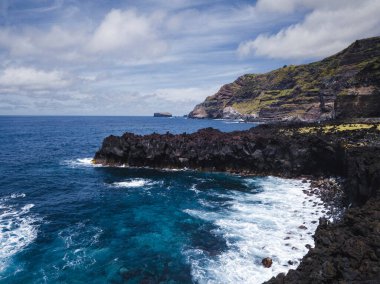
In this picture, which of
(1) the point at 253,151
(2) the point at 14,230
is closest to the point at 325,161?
(1) the point at 253,151

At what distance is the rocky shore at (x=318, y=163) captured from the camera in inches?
800

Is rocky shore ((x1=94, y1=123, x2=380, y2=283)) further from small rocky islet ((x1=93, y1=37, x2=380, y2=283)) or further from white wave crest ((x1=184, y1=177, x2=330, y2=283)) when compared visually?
white wave crest ((x1=184, y1=177, x2=330, y2=283))

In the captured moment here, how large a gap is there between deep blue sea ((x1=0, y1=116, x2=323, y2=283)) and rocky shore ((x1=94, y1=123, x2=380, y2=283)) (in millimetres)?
5521

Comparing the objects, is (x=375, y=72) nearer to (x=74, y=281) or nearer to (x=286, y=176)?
(x=286, y=176)

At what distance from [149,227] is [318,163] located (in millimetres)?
41611

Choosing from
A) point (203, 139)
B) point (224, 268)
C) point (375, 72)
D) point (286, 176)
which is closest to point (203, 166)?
point (203, 139)

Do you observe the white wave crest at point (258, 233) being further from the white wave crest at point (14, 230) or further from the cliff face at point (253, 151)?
the white wave crest at point (14, 230)

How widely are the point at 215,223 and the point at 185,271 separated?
40.9 ft

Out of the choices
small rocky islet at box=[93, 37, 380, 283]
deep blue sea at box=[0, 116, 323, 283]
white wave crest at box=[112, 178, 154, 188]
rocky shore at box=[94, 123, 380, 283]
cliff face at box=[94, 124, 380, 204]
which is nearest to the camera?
rocky shore at box=[94, 123, 380, 283]

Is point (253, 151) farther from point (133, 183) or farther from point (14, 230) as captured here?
point (14, 230)

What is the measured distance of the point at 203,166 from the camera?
7631 cm

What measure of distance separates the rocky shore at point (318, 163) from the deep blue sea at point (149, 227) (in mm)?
5521

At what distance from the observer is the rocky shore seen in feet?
66.7

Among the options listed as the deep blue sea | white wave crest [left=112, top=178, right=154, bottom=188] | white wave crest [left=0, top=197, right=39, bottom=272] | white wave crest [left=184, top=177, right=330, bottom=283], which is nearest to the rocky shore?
white wave crest [left=184, top=177, right=330, bottom=283]
